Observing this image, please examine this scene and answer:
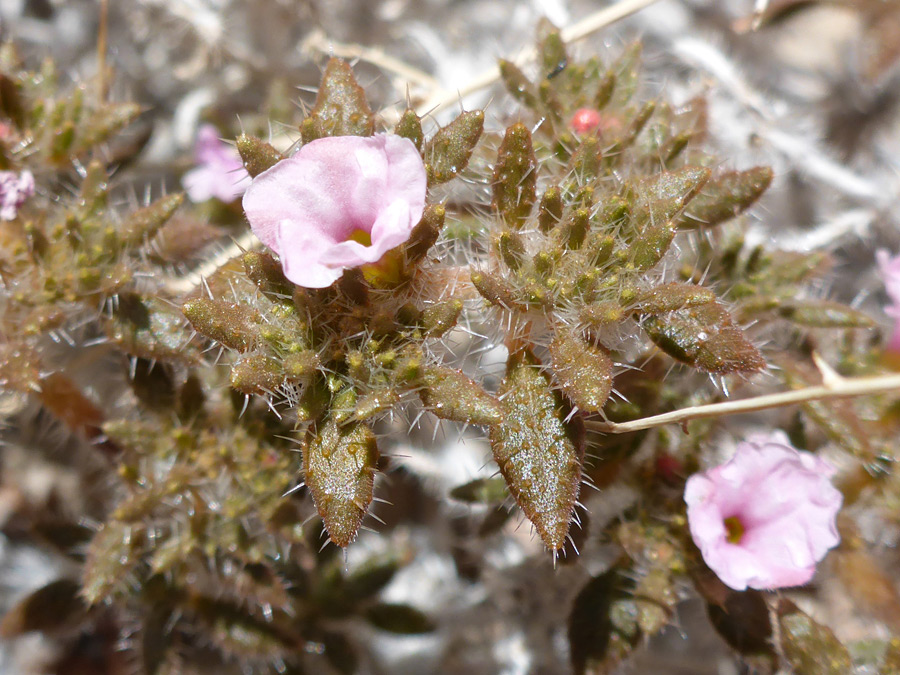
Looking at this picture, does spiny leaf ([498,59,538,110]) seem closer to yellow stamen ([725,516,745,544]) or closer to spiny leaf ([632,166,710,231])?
spiny leaf ([632,166,710,231])

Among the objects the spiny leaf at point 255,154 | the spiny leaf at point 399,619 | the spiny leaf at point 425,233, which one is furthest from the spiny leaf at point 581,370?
the spiny leaf at point 399,619

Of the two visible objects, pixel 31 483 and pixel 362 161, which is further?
pixel 31 483

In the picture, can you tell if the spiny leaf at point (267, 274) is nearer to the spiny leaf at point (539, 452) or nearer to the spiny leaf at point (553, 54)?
the spiny leaf at point (539, 452)

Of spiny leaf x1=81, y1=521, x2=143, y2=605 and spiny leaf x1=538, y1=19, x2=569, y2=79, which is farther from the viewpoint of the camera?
spiny leaf x1=538, y1=19, x2=569, y2=79

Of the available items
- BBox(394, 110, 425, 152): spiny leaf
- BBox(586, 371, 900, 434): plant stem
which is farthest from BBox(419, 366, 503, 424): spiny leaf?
BBox(394, 110, 425, 152): spiny leaf

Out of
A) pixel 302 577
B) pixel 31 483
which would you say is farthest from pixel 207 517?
pixel 31 483

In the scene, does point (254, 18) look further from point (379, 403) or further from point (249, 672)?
point (249, 672)

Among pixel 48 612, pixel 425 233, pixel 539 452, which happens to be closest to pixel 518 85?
pixel 425 233
